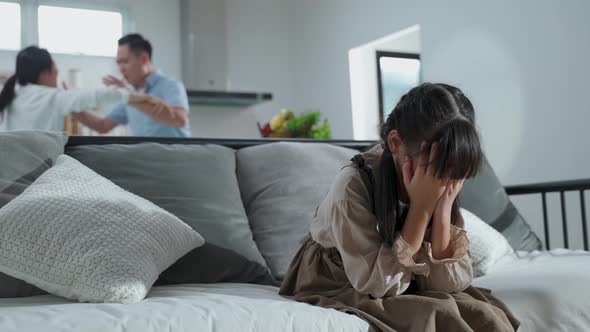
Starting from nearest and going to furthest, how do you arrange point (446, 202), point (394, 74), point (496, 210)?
point (446, 202) → point (496, 210) → point (394, 74)

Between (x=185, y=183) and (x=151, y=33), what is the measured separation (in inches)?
188

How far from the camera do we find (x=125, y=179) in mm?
1776

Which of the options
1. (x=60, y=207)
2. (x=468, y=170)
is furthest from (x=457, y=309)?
(x=60, y=207)

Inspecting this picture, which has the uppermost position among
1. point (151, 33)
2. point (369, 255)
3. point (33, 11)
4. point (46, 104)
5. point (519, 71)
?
point (33, 11)

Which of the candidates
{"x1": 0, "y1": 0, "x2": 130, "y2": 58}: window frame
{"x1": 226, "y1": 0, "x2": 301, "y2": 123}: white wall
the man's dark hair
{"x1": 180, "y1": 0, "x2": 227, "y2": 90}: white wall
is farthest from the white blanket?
{"x1": 226, "y1": 0, "x2": 301, "y2": 123}: white wall

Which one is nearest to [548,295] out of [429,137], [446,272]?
[446,272]

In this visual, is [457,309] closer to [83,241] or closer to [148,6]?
[83,241]

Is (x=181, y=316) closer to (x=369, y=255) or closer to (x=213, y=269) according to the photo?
(x=369, y=255)

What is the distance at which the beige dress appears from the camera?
1.31m

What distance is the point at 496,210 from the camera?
228 cm

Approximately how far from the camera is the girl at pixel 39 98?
9.73 ft

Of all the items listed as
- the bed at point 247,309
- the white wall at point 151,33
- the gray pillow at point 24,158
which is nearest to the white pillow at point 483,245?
the bed at point 247,309

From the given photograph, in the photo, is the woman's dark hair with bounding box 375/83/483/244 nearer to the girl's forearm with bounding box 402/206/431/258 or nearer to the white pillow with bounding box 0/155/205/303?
the girl's forearm with bounding box 402/206/431/258

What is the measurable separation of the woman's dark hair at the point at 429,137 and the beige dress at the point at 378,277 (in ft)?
0.14
